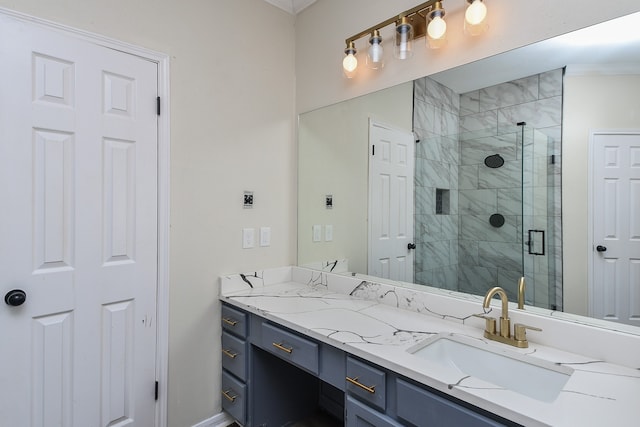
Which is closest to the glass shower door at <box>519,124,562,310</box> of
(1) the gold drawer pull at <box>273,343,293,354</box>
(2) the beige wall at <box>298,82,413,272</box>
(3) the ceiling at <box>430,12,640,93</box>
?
(3) the ceiling at <box>430,12,640,93</box>

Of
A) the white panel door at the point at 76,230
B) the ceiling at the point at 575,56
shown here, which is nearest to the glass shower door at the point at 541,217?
the ceiling at the point at 575,56

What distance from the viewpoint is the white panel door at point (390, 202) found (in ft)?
5.99

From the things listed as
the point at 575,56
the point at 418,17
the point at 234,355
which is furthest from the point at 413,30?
the point at 234,355

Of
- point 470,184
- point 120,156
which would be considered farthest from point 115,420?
point 470,184

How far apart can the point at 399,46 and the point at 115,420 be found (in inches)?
89.4

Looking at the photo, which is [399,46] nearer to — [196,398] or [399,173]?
[399,173]

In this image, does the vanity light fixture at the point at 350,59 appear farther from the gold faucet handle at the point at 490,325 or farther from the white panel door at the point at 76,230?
the gold faucet handle at the point at 490,325

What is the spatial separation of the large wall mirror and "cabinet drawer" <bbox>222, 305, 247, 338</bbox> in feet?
2.08

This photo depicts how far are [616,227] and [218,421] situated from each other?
214 cm

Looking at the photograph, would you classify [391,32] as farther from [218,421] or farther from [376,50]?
[218,421]

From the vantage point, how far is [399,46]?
164 cm

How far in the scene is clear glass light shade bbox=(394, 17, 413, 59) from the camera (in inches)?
63.0

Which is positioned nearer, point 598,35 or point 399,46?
point 598,35

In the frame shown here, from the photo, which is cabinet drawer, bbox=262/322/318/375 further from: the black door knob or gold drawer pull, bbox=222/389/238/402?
the black door knob
